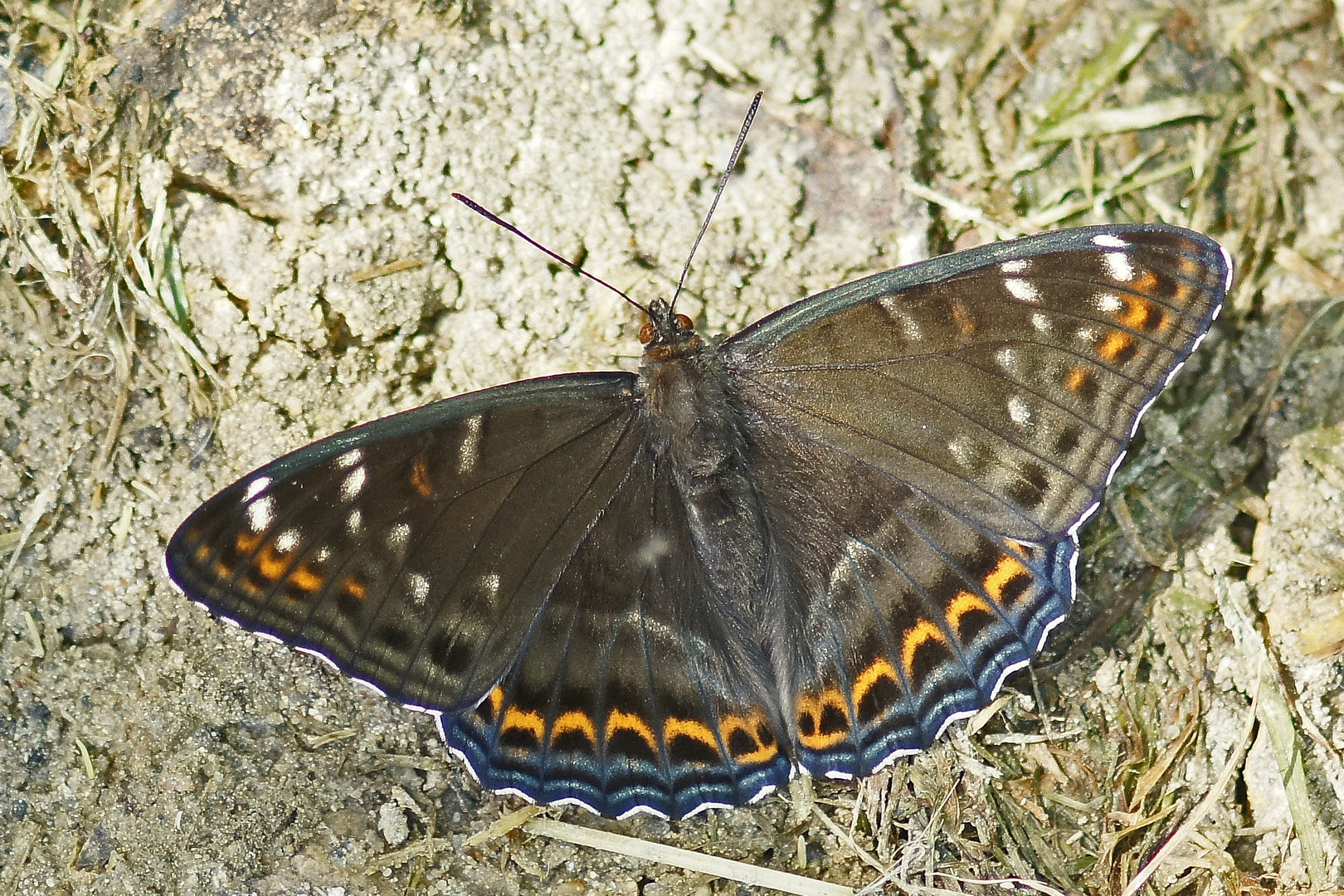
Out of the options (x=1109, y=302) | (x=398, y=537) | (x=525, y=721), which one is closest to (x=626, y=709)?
(x=525, y=721)

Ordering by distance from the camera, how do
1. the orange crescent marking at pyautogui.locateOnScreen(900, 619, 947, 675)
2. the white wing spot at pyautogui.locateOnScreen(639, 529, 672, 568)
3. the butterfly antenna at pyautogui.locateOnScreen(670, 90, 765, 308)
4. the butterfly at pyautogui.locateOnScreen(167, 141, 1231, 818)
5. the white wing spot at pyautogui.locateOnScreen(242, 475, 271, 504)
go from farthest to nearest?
the butterfly antenna at pyautogui.locateOnScreen(670, 90, 765, 308) < the white wing spot at pyautogui.locateOnScreen(639, 529, 672, 568) < the orange crescent marking at pyautogui.locateOnScreen(900, 619, 947, 675) < the butterfly at pyautogui.locateOnScreen(167, 141, 1231, 818) < the white wing spot at pyautogui.locateOnScreen(242, 475, 271, 504)

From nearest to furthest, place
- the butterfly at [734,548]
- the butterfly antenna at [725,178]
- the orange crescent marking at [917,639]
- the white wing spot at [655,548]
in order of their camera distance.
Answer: the butterfly at [734,548] < the orange crescent marking at [917,639] < the white wing spot at [655,548] < the butterfly antenna at [725,178]

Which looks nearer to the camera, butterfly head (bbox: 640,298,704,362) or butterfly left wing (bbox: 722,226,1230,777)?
butterfly left wing (bbox: 722,226,1230,777)

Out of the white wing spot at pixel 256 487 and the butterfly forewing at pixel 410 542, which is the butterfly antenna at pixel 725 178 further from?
the white wing spot at pixel 256 487

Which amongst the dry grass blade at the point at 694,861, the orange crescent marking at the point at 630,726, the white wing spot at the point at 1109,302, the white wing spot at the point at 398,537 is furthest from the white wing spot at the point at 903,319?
the dry grass blade at the point at 694,861

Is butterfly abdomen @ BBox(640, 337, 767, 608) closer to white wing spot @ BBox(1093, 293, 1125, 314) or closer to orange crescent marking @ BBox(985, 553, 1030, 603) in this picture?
orange crescent marking @ BBox(985, 553, 1030, 603)

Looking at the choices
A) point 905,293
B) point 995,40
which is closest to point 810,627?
point 905,293

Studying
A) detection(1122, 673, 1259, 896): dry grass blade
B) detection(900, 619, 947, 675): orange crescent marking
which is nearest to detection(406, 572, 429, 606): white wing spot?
detection(900, 619, 947, 675): orange crescent marking

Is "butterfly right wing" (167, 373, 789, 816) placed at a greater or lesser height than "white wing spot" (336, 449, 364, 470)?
lesser
